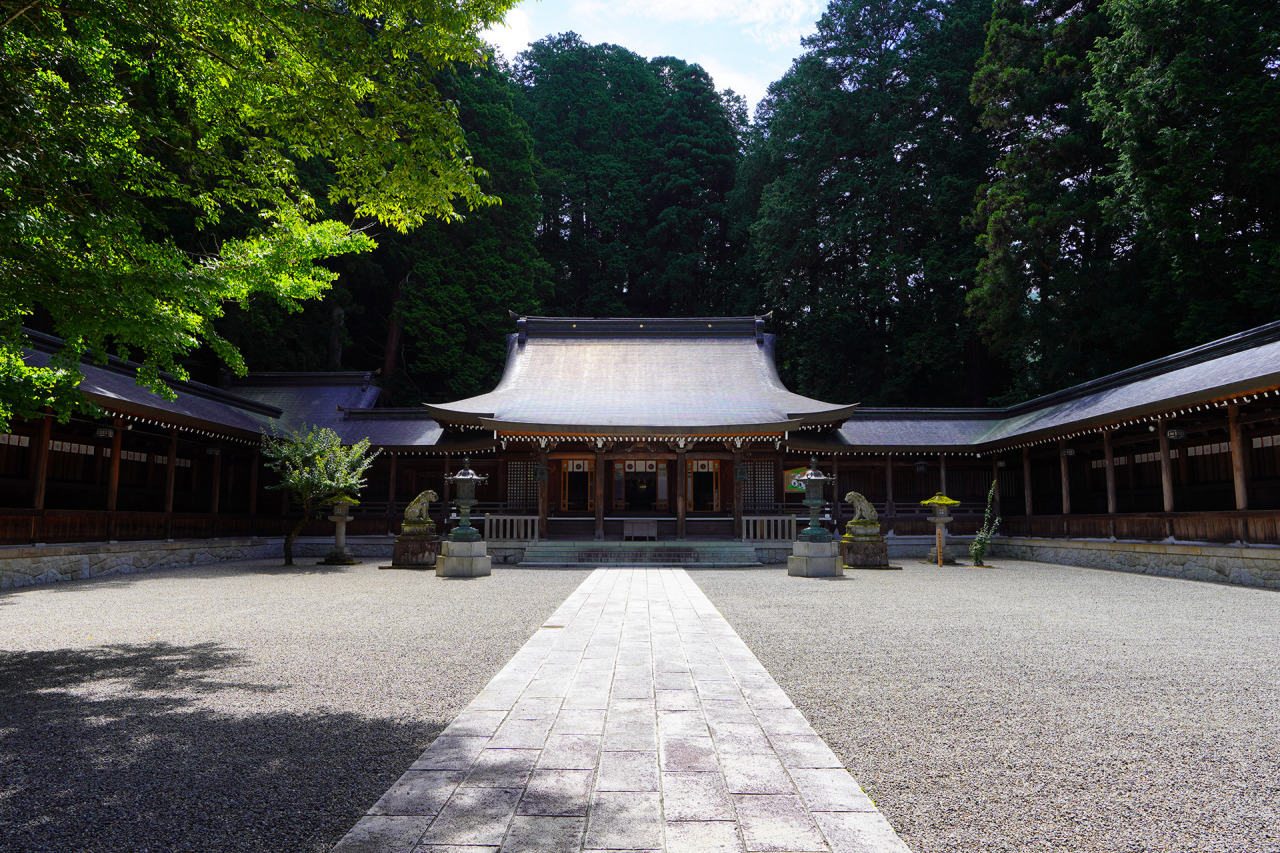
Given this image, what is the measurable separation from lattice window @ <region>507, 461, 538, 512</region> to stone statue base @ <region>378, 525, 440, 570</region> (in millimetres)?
4837

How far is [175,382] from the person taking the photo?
63.2 ft

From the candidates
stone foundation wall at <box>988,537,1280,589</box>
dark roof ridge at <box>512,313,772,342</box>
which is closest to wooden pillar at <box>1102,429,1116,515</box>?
stone foundation wall at <box>988,537,1280,589</box>

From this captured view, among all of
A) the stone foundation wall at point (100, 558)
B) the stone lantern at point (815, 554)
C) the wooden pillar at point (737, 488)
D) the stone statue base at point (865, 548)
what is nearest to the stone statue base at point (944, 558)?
the stone statue base at point (865, 548)

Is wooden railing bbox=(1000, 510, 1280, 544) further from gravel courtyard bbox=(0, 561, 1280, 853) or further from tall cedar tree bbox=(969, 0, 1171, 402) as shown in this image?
tall cedar tree bbox=(969, 0, 1171, 402)

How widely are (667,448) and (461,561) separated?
7638 millimetres

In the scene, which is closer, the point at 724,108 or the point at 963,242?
the point at 963,242

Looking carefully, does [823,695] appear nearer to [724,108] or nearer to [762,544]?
[762,544]

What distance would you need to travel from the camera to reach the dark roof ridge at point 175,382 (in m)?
14.1

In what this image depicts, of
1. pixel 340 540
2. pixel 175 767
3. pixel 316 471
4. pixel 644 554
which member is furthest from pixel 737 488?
pixel 175 767

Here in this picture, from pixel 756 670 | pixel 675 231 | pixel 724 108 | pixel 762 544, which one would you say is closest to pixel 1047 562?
pixel 762 544

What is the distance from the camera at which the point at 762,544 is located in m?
17.8

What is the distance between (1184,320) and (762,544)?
14.3 meters

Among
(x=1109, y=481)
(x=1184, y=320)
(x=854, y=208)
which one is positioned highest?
(x=854, y=208)

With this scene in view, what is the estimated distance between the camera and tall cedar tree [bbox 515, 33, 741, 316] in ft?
125
